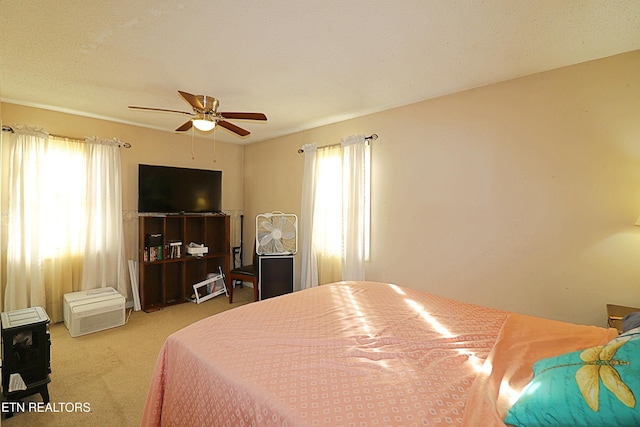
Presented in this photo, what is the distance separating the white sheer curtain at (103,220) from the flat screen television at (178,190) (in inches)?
11.0

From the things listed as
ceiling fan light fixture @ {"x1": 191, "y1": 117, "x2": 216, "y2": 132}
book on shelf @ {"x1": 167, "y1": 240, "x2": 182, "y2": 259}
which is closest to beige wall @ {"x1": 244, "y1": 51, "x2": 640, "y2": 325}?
ceiling fan light fixture @ {"x1": 191, "y1": 117, "x2": 216, "y2": 132}

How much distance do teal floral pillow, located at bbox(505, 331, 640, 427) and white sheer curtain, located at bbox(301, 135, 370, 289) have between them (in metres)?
2.42

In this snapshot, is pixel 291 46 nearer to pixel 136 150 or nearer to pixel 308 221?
pixel 308 221

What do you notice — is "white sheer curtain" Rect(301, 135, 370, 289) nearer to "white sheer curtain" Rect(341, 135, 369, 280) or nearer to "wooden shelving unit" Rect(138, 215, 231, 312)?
"white sheer curtain" Rect(341, 135, 369, 280)

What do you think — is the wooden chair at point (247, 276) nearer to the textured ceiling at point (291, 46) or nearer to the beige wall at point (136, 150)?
the beige wall at point (136, 150)

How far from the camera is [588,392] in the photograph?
78cm

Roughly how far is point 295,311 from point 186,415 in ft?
2.30

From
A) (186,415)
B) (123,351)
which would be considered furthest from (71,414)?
(186,415)

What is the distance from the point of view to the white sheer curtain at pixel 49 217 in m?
2.92

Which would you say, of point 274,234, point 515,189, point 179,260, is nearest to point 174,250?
point 179,260

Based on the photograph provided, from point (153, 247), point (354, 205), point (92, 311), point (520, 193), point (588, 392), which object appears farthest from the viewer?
point (153, 247)

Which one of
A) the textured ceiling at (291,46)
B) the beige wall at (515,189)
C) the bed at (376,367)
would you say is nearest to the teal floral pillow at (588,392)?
the bed at (376,367)

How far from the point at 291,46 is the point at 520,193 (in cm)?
207

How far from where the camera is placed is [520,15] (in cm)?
161
